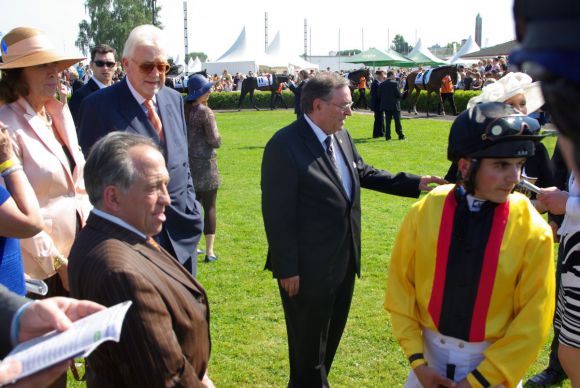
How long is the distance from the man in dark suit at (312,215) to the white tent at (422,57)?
42.4 meters

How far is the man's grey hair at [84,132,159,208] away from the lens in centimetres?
233

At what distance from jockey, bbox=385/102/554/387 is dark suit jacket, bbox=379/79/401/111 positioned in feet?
50.3

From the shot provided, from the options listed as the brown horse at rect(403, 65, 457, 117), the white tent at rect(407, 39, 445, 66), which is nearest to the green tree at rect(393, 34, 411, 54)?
the white tent at rect(407, 39, 445, 66)

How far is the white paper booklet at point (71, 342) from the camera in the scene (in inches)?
62.2

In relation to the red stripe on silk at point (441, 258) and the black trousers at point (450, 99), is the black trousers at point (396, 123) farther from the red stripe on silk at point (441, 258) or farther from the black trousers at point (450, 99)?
Result: the red stripe on silk at point (441, 258)

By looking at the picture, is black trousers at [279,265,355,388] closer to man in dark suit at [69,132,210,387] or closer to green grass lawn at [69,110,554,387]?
green grass lawn at [69,110,554,387]

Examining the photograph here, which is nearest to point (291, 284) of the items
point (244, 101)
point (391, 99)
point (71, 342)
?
point (71, 342)

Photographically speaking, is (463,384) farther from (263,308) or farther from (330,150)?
(263,308)

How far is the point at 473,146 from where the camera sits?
2.53 m

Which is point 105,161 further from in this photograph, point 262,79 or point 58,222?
point 262,79

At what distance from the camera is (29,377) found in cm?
164

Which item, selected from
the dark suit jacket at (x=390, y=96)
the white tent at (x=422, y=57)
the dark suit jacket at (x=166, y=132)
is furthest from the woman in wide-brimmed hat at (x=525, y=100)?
the white tent at (x=422, y=57)

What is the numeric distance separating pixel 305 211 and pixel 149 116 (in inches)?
49.6

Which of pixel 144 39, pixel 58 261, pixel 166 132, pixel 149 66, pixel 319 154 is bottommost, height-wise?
pixel 58 261
